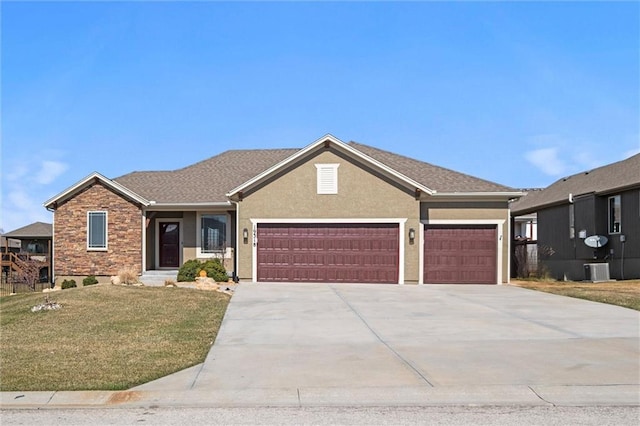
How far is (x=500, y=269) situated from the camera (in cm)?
2355

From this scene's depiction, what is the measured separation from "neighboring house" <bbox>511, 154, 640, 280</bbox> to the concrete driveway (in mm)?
9912

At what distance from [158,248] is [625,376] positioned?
838 inches

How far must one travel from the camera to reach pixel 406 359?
372 inches

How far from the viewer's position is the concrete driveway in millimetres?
7613

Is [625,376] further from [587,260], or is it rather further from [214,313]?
[587,260]

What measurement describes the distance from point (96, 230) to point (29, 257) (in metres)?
11.2

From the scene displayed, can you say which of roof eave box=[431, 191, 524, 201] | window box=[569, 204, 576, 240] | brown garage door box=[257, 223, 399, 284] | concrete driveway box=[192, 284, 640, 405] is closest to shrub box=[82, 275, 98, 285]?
brown garage door box=[257, 223, 399, 284]

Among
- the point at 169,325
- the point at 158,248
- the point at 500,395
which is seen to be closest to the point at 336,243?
the point at 158,248

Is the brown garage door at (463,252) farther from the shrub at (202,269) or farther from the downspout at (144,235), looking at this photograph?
the downspout at (144,235)

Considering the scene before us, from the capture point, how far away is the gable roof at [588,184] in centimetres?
2596

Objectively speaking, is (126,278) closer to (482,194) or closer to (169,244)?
(169,244)

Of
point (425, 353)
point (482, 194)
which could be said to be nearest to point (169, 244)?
point (482, 194)

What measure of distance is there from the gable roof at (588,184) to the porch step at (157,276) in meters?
18.8

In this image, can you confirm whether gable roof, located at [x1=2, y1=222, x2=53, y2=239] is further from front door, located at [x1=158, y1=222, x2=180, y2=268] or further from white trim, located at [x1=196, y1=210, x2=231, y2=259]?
white trim, located at [x1=196, y1=210, x2=231, y2=259]
